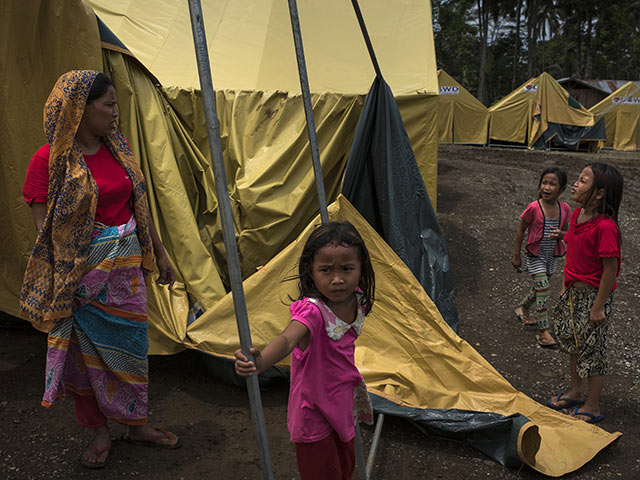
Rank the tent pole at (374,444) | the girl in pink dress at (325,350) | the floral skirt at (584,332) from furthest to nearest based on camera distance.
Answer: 1. the floral skirt at (584,332)
2. the tent pole at (374,444)
3. the girl in pink dress at (325,350)

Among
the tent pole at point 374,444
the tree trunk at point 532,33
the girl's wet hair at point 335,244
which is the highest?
the tree trunk at point 532,33

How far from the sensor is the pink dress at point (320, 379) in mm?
1621

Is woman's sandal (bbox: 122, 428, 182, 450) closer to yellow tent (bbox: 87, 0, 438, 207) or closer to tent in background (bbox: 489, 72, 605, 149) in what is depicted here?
yellow tent (bbox: 87, 0, 438, 207)

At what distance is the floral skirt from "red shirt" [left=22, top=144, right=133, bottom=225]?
2.33 meters

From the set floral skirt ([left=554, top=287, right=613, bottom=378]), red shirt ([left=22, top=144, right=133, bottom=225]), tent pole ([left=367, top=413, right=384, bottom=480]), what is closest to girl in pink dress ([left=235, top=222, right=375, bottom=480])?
tent pole ([left=367, top=413, right=384, bottom=480])

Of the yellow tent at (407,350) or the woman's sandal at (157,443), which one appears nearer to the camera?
the woman's sandal at (157,443)

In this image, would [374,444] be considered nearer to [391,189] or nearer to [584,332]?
[584,332]

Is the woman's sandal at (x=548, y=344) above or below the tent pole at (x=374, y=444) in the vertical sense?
below

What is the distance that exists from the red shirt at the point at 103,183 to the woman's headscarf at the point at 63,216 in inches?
2.4

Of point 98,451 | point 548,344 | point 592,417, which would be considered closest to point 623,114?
point 548,344

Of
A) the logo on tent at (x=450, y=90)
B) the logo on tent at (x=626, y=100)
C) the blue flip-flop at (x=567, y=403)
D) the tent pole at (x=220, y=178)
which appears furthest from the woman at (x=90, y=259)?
the logo on tent at (x=626, y=100)

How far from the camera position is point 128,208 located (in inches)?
88.4

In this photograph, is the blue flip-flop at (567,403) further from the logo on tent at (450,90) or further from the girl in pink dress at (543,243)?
the logo on tent at (450,90)

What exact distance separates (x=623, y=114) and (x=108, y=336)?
21476 millimetres
